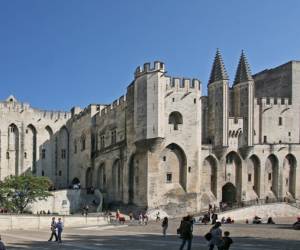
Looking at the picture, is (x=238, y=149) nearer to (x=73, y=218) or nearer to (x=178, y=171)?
(x=178, y=171)

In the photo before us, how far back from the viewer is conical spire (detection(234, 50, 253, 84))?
63375mm

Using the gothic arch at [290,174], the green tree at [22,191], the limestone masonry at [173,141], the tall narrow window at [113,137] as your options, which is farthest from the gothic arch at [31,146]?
the gothic arch at [290,174]

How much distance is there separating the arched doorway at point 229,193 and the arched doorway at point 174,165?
8795mm

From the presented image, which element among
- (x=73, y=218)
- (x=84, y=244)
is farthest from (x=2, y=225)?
(x=84, y=244)

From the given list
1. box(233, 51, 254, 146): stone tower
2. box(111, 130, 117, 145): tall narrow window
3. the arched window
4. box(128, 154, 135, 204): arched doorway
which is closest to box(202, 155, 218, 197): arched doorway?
box(233, 51, 254, 146): stone tower

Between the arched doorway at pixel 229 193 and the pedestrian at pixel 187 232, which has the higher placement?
the pedestrian at pixel 187 232

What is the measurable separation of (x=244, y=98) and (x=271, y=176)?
30.0 feet

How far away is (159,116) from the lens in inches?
2024

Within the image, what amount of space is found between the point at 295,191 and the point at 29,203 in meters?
28.8

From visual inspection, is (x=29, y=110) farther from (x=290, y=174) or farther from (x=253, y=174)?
(x=290, y=174)

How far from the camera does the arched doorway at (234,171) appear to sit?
5975 centimetres

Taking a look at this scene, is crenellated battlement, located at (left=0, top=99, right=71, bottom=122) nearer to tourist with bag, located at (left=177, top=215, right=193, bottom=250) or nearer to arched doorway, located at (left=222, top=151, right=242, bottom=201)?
arched doorway, located at (left=222, top=151, right=242, bottom=201)

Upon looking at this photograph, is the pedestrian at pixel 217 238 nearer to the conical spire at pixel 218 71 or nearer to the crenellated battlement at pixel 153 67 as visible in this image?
the crenellated battlement at pixel 153 67

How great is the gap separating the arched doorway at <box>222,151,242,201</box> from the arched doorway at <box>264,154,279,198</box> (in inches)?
150
